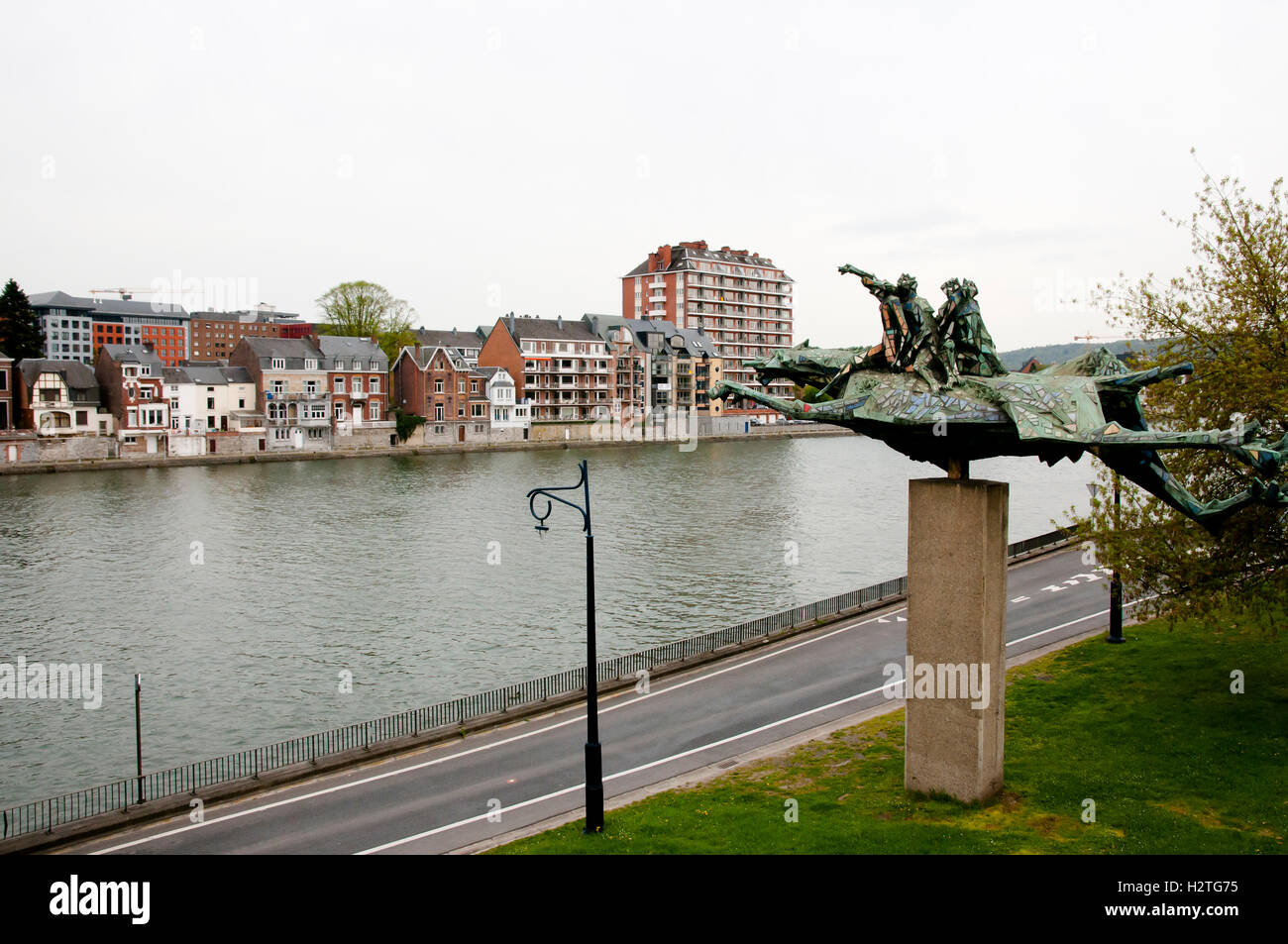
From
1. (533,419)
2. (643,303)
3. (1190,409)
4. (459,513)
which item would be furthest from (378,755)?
(643,303)

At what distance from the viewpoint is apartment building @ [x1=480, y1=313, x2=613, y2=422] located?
118938 mm

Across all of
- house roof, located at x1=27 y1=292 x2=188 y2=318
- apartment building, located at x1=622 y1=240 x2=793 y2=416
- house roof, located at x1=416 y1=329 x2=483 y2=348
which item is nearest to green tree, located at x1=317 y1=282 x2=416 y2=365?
house roof, located at x1=416 y1=329 x2=483 y2=348

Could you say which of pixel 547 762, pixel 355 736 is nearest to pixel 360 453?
pixel 355 736

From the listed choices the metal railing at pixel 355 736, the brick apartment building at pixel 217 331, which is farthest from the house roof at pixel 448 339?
the metal railing at pixel 355 736

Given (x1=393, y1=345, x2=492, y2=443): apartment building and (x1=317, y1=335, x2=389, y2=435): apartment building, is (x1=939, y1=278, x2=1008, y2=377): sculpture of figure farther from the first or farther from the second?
(x1=393, y1=345, x2=492, y2=443): apartment building

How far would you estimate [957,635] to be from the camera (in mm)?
15398

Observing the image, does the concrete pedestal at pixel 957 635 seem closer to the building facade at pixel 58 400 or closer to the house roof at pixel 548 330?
the building facade at pixel 58 400

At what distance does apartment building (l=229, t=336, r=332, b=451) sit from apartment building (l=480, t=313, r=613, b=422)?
2404cm

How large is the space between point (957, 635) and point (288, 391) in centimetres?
9517

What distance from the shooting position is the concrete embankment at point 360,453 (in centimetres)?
8412

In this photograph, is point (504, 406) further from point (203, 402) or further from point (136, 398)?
point (136, 398)
